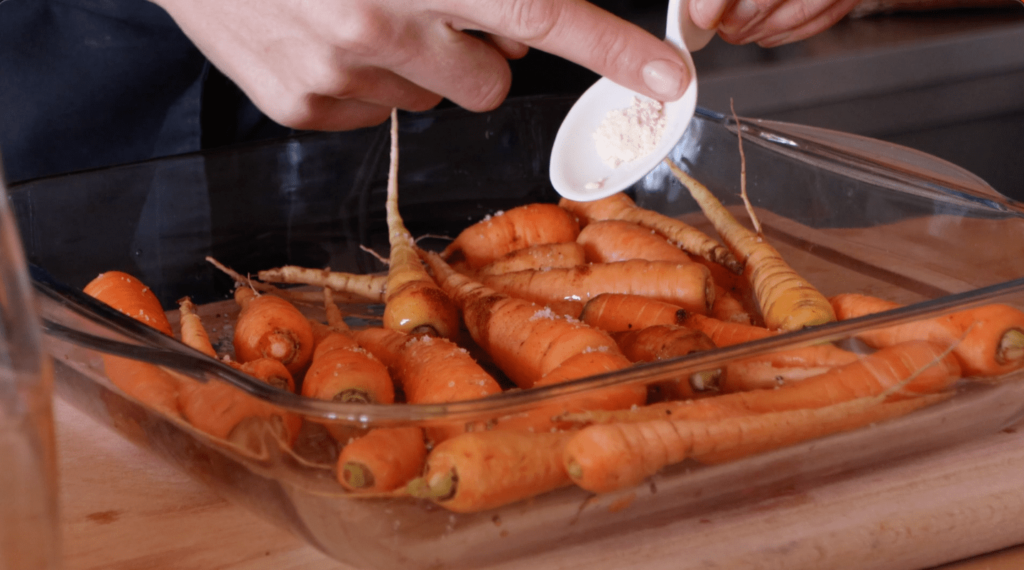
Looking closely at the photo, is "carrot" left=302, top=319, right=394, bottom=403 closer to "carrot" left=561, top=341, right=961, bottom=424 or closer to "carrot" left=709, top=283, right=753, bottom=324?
"carrot" left=561, top=341, right=961, bottom=424

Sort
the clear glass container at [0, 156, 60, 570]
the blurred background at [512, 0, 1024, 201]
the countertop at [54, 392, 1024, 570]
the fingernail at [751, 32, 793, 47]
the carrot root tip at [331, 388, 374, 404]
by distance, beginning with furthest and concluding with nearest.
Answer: the blurred background at [512, 0, 1024, 201]
the fingernail at [751, 32, 793, 47]
the carrot root tip at [331, 388, 374, 404]
the countertop at [54, 392, 1024, 570]
the clear glass container at [0, 156, 60, 570]

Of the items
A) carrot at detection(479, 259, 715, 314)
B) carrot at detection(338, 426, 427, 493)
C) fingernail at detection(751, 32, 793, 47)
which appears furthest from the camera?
fingernail at detection(751, 32, 793, 47)

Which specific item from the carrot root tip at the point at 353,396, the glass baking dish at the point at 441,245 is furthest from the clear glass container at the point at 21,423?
the carrot root tip at the point at 353,396

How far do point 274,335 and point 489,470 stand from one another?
41cm

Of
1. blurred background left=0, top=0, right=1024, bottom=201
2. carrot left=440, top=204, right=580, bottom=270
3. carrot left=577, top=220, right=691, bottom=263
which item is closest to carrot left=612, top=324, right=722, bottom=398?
carrot left=577, top=220, right=691, bottom=263

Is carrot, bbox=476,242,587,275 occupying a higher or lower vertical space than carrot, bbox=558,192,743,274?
lower

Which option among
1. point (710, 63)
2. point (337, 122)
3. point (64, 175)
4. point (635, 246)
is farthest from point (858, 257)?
point (710, 63)

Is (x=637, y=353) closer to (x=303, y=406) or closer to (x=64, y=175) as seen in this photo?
(x=303, y=406)

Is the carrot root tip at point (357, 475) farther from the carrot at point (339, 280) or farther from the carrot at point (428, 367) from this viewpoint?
the carrot at point (339, 280)

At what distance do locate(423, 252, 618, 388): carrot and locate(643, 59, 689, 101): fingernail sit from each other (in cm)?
25

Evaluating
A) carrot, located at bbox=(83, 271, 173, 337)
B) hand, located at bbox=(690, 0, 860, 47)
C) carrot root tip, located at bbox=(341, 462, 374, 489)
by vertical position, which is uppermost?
hand, located at bbox=(690, 0, 860, 47)

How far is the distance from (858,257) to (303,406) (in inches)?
35.0

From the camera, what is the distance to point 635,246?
3.74ft

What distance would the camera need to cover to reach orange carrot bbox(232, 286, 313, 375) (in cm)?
91
